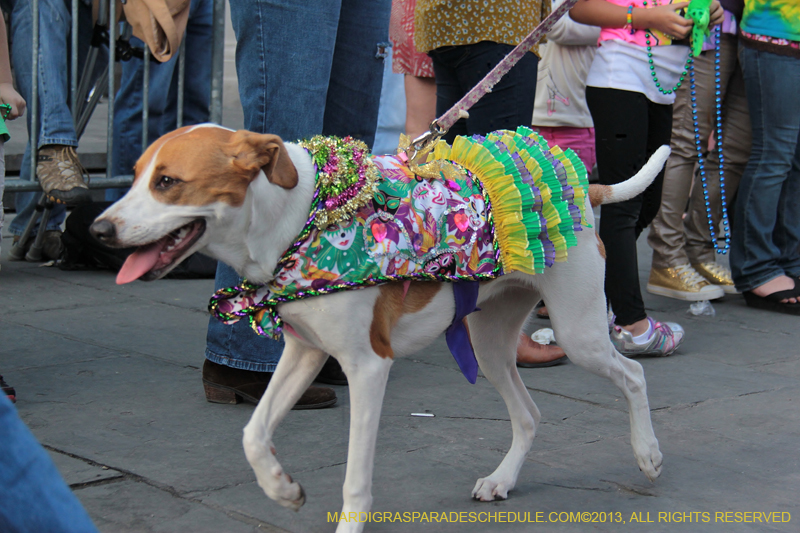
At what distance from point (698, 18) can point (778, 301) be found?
2231mm

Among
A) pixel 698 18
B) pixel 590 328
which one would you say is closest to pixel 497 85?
pixel 698 18

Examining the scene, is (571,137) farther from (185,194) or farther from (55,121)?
(185,194)

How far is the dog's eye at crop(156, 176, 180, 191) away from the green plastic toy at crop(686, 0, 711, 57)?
10.6 feet

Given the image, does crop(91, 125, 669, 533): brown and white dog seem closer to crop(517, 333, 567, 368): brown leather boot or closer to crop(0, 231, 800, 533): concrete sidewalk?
crop(0, 231, 800, 533): concrete sidewalk

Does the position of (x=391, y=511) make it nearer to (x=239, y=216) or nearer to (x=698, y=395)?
(x=239, y=216)

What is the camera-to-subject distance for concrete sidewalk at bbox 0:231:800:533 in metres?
2.81

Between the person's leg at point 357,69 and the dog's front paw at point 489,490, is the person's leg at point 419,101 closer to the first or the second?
the person's leg at point 357,69

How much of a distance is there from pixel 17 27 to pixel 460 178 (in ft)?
13.7

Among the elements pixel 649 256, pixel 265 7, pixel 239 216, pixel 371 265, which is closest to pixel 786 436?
pixel 371 265

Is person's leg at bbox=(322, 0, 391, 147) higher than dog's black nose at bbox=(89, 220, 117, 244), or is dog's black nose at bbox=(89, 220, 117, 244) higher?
person's leg at bbox=(322, 0, 391, 147)

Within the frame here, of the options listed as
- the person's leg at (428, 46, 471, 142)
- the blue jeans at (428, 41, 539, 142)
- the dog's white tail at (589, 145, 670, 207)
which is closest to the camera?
the dog's white tail at (589, 145, 670, 207)

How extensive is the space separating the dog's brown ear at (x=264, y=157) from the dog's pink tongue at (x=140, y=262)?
12.9 inches

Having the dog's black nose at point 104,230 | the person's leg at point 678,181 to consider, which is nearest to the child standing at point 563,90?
the person's leg at point 678,181

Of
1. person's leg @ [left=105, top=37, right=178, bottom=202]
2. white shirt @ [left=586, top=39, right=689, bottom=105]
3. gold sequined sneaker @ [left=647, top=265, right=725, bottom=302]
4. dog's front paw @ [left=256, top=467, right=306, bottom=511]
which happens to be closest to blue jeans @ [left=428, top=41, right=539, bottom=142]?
white shirt @ [left=586, top=39, right=689, bottom=105]
